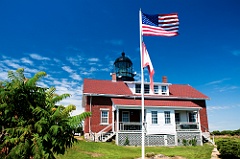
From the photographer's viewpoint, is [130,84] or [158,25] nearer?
[158,25]

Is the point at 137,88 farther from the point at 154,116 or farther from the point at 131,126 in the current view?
the point at 131,126

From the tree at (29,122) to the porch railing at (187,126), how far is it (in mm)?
19388

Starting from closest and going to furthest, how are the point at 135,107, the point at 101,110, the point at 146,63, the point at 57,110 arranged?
1. the point at 57,110
2. the point at 146,63
3. the point at 135,107
4. the point at 101,110

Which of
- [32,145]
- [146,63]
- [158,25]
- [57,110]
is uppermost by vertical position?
[158,25]

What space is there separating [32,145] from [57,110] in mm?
1164

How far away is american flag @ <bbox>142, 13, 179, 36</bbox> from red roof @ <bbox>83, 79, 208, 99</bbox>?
15040 millimetres

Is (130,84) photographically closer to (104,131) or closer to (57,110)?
(104,131)

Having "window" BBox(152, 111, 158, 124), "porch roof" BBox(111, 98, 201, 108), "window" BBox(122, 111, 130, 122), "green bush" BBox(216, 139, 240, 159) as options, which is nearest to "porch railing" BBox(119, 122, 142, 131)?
"window" BBox(122, 111, 130, 122)

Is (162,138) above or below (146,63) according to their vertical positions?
below

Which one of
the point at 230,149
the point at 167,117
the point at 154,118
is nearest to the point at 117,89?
the point at 154,118

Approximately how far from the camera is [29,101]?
22.0 ft

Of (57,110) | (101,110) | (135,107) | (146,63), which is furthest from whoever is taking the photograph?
(101,110)

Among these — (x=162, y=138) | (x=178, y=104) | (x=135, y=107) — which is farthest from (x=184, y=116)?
(x=135, y=107)

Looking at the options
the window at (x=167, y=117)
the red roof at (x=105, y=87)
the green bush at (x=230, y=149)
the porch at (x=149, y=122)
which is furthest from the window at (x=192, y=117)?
the green bush at (x=230, y=149)
